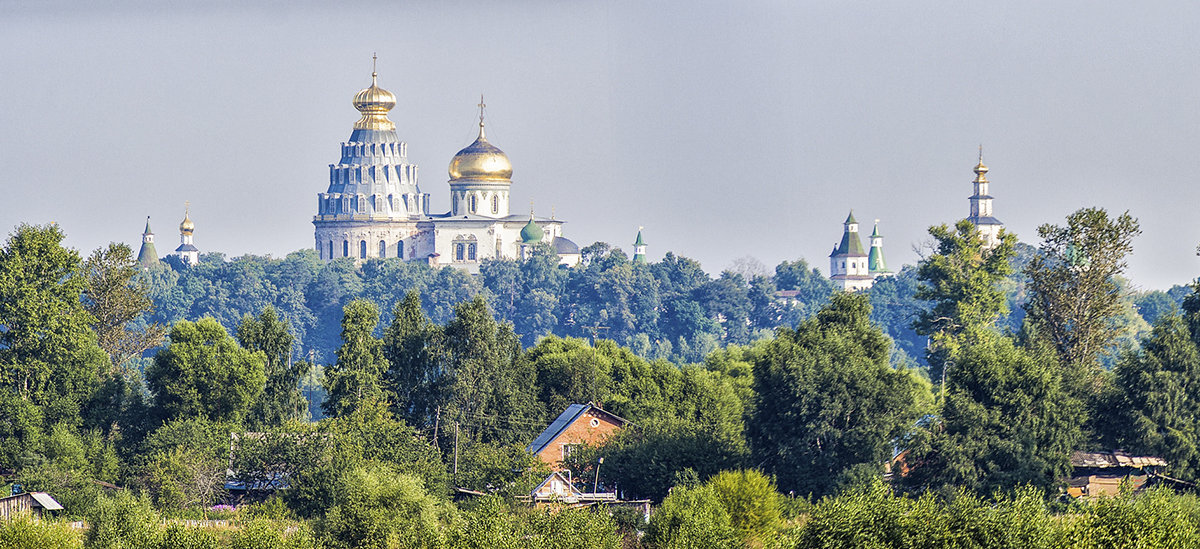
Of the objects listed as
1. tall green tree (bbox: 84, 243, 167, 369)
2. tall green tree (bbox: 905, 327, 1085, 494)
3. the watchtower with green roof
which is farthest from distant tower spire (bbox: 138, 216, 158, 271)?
tall green tree (bbox: 905, 327, 1085, 494)

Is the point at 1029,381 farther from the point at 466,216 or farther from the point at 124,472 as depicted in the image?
the point at 466,216

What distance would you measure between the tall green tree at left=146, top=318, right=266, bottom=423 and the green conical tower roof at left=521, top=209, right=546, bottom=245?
90232mm

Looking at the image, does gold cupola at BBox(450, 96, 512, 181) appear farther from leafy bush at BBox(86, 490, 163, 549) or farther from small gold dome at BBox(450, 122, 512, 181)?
leafy bush at BBox(86, 490, 163, 549)

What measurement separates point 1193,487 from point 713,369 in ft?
68.7

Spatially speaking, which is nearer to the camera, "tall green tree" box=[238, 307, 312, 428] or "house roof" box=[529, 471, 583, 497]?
"house roof" box=[529, 471, 583, 497]

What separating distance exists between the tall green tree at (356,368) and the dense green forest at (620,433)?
60 millimetres

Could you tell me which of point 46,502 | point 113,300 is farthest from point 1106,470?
point 113,300

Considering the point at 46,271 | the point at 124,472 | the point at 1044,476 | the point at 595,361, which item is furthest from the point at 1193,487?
the point at 46,271

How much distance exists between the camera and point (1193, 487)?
47500 millimetres

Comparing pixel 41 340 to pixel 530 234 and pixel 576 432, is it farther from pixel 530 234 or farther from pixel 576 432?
pixel 530 234

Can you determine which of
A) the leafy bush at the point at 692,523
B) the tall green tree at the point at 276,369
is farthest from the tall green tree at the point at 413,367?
the leafy bush at the point at 692,523

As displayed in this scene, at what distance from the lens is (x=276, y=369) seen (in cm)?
5588

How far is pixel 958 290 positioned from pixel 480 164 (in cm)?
7929

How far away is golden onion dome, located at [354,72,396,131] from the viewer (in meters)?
147
